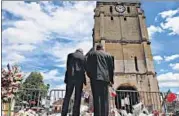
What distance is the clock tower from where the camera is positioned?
51.5ft

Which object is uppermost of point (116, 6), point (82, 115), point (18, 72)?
point (116, 6)

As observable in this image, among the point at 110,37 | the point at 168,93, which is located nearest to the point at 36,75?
the point at 110,37

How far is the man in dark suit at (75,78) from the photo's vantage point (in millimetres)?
2764

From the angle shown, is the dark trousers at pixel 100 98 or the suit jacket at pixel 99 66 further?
the suit jacket at pixel 99 66

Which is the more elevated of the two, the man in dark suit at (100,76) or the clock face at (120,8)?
the clock face at (120,8)

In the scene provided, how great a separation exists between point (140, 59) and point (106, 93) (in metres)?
14.3

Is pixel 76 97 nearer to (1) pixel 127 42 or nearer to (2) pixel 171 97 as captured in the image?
(2) pixel 171 97

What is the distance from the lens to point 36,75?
1953 centimetres

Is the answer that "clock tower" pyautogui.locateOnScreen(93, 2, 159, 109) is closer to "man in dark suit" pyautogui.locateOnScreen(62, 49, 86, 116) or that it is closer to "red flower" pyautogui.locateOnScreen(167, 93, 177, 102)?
"red flower" pyautogui.locateOnScreen(167, 93, 177, 102)

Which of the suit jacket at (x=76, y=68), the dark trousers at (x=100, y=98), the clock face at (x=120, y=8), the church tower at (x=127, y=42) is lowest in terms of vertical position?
the dark trousers at (x=100, y=98)

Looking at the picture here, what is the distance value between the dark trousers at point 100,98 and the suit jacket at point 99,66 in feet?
0.23

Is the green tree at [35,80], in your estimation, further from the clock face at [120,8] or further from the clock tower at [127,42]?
the clock face at [120,8]

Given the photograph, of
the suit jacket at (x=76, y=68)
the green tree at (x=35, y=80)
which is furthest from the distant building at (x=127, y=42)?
the suit jacket at (x=76, y=68)

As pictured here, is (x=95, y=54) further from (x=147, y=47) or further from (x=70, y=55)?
(x=147, y=47)
